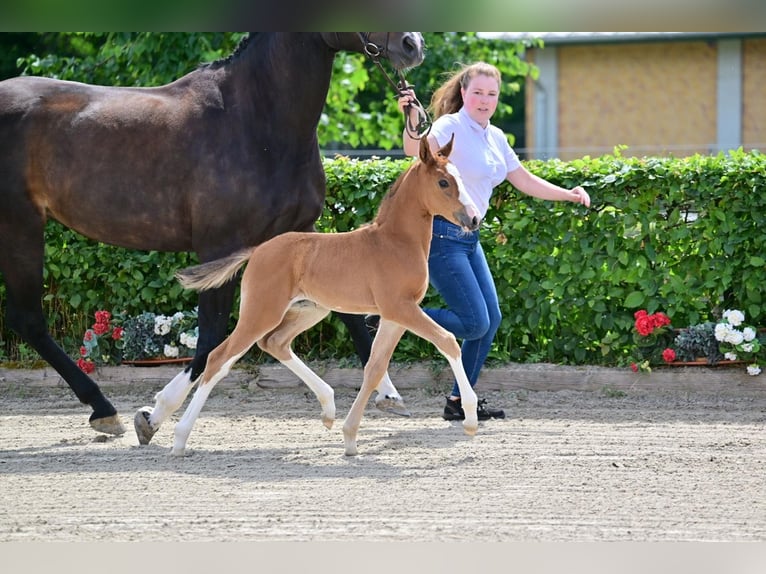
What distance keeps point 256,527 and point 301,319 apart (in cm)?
167

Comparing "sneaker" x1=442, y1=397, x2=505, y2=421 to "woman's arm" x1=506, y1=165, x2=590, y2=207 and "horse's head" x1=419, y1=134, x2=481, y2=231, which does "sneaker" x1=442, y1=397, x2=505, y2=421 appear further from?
"horse's head" x1=419, y1=134, x2=481, y2=231

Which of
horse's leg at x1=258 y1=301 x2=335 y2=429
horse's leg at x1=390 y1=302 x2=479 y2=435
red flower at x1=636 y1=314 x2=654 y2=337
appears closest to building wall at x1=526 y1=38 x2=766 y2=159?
red flower at x1=636 y1=314 x2=654 y2=337

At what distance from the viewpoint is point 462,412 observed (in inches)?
220

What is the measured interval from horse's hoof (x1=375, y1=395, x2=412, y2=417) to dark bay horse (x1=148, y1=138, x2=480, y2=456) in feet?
2.84

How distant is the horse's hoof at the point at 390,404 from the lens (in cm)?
555

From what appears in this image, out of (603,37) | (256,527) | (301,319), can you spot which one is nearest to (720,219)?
(301,319)

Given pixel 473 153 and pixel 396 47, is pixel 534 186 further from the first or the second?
pixel 396 47

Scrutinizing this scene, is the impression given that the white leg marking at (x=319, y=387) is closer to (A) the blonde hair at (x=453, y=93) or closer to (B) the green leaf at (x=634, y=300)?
(A) the blonde hair at (x=453, y=93)

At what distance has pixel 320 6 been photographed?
1.48 m

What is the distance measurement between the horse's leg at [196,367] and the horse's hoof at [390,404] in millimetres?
982

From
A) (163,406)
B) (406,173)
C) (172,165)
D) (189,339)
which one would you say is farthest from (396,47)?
(189,339)

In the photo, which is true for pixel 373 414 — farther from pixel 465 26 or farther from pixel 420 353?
pixel 465 26

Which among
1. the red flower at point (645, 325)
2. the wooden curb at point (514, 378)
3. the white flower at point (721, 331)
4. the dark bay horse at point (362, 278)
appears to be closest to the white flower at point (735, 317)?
the white flower at point (721, 331)

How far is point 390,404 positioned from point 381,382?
0.43ft
